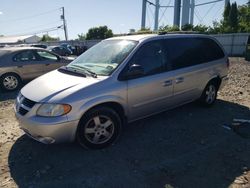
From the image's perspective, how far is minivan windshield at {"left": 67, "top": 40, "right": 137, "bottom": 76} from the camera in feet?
14.8

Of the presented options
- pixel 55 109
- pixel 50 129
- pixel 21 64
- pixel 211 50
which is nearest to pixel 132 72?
pixel 55 109

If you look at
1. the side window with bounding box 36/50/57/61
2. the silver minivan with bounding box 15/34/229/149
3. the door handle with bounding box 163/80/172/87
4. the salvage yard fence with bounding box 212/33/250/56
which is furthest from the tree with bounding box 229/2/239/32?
the door handle with bounding box 163/80/172/87

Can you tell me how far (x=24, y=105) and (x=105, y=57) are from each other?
163cm

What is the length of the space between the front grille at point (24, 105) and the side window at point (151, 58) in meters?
1.75

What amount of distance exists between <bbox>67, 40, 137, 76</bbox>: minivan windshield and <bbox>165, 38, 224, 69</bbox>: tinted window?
889 mm

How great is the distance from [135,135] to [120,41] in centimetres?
181

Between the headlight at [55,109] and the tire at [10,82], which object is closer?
the headlight at [55,109]

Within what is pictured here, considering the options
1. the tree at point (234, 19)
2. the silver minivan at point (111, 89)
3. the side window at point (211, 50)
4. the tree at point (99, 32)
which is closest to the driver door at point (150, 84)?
the silver minivan at point (111, 89)

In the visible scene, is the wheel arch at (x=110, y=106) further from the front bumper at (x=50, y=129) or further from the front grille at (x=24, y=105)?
the front grille at (x=24, y=105)

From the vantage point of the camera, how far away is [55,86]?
13.7ft

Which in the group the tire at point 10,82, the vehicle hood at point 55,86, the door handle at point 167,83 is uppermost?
the vehicle hood at point 55,86

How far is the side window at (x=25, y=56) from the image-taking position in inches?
361

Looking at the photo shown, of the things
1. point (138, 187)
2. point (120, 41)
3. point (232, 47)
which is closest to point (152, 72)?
point (120, 41)

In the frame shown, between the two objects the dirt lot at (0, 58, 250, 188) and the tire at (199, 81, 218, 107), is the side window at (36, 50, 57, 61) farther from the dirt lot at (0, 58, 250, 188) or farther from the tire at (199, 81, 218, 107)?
the tire at (199, 81, 218, 107)
